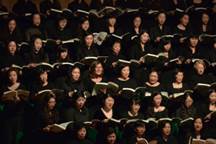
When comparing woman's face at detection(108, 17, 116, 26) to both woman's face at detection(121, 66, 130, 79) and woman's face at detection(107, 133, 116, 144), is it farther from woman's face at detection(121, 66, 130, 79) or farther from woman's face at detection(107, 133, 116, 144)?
woman's face at detection(107, 133, 116, 144)

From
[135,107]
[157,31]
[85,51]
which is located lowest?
[135,107]

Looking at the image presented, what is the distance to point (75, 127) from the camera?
4.51 meters

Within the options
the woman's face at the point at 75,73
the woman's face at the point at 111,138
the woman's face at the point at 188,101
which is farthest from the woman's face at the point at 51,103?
the woman's face at the point at 188,101

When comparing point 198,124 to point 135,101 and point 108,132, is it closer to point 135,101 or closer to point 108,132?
point 135,101

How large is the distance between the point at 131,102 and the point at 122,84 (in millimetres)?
312

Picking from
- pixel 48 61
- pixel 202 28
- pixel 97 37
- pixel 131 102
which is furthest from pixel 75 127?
pixel 202 28

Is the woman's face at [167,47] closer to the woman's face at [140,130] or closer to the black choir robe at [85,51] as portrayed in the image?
the black choir robe at [85,51]

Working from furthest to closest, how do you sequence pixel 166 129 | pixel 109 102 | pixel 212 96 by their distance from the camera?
pixel 212 96 → pixel 109 102 → pixel 166 129

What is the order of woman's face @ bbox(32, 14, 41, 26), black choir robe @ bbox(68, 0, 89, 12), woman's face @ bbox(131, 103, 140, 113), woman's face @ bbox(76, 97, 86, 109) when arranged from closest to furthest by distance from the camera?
woman's face @ bbox(76, 97, 86, 109), woman's face @ bbox(131, 103, 140, 113), woman's face @ bbox(32, 14, 41, 26), black choir robe @ bbox(68, 0, 89, 12)

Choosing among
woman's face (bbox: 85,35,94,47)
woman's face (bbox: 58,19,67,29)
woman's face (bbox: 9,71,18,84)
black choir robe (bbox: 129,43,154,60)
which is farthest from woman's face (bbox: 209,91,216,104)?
woman's face (bbox: 9,71,18,84)

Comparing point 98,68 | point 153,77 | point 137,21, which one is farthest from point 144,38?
point 98,68

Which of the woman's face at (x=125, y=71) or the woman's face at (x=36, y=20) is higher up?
the woman's face at (x=36, y=20)

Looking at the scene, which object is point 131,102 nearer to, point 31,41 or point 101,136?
point 101,136

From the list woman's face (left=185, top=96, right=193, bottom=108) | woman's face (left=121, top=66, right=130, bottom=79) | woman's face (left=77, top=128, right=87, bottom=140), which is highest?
woman's face (left=121, top=66, right=130, bottom=79)
